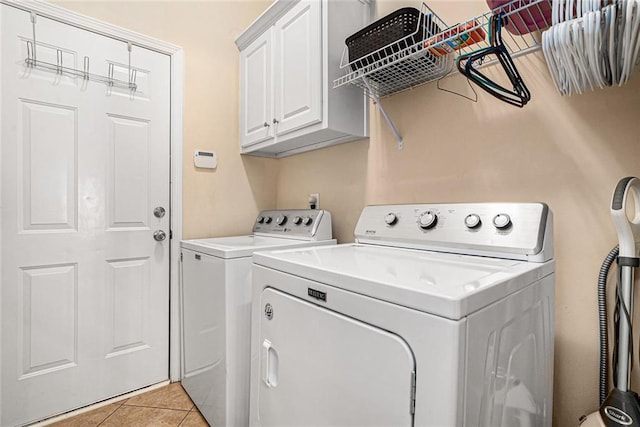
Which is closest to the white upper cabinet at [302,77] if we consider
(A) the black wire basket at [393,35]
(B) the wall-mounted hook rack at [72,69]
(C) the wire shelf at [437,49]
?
(C) the wire shelf at [437,49]

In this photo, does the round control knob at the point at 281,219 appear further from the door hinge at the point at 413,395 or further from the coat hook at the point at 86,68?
the door hinge at the point at 413,395

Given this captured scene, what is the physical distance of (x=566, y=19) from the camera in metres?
0.86

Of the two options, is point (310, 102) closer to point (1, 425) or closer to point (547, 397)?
point (547, 397)

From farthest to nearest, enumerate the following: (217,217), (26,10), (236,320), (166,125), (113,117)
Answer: (217,217), (166,125), (113,117), (26,10), (236,320)

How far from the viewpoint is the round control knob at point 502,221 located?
3.51 feet

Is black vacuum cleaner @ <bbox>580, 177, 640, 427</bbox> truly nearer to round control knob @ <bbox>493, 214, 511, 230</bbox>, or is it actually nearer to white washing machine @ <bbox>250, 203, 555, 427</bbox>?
white washing machine @ <bbox>250, 203, 555, 427</bbox>

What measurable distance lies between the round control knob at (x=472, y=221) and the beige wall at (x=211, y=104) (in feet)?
5.32

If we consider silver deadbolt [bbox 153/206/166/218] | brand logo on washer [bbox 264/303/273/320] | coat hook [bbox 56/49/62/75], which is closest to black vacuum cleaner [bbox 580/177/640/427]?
brand logo on washer [bbox 264/303/273/320]

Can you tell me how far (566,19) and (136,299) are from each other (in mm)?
2336

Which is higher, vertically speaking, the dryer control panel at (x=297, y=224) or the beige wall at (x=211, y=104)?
the beige wall at (x=211, y=104)

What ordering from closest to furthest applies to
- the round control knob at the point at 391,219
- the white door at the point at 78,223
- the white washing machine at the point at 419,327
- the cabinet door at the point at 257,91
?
the white washing machine at the point at 419,327 < the round control knob at the point at 391,219 < the white door at the point at 78,223 < the cabinet door at the point at 257,91

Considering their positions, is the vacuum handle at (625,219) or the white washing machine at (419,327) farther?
the vacuum handle at (625,219)

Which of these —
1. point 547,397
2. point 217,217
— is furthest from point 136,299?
point 547,397

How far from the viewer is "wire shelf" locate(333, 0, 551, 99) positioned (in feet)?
3.33
